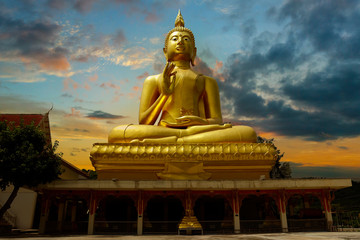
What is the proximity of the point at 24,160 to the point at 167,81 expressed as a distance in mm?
7567

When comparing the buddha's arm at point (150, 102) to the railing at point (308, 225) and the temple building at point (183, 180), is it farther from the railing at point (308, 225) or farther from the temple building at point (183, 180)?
the railing at point (308, 225)

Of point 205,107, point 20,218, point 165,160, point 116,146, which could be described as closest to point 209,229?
point 165,160

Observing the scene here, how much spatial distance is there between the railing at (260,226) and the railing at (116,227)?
3953 mm

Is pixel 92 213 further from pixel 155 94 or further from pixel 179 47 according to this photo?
pixel 179 47

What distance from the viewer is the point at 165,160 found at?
12273mm

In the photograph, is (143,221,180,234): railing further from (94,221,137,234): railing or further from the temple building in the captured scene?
(94,221,137,234): railing

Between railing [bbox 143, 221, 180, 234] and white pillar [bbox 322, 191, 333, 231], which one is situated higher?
white pillar [bbox 322, 191, 333, 231]

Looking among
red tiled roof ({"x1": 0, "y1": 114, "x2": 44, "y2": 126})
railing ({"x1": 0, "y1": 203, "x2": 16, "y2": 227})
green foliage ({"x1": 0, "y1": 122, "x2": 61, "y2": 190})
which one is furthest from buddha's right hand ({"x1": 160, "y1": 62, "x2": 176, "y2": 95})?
railing ({"x1": 0, "y1": 203, "x2": 16, "y2": 227})

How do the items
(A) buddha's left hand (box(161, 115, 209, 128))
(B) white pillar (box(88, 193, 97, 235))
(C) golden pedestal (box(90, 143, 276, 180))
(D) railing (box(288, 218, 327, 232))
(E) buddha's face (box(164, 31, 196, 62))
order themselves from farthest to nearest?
(E) buddha's face (box(164, 31, 196, 62))
(A) buddha's left hand (box(161, 115, 209, 128))
(C) golden pedestal (box(90, 143, 276, 180))
(D) railing (box(288, 218, 327, 232))
(B) white pillar (box(88, 193, 97, 235))

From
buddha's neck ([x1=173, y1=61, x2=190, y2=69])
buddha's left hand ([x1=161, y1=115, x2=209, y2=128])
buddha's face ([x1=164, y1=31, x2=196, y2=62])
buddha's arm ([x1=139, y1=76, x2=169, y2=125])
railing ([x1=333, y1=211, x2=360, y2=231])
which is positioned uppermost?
buddha's face ([x1=164, y1=31, x2=196, y2=62])

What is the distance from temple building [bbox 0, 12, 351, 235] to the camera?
10383mm

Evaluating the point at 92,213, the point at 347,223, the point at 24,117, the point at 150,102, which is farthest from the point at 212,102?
the point at 24,117

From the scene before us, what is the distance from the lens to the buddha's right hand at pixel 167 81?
14754mm

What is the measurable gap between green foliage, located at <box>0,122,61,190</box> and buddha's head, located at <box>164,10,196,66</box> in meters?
8.43
